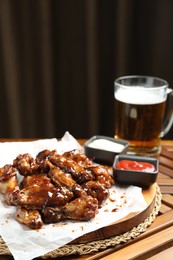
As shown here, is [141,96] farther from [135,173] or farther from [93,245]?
[93,245]

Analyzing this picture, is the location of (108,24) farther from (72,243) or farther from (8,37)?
(72,243)

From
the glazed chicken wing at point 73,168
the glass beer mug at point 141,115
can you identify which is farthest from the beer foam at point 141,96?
the glazed chicken wing at point 73,168

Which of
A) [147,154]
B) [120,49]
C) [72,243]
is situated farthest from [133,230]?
[120,49]

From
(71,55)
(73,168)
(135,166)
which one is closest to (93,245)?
(73,168)

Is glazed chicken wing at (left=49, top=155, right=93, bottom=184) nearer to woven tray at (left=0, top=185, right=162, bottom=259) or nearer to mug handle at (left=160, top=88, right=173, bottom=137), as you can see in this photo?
woven tray at (left=0, top=185, right=162, bottom=259)

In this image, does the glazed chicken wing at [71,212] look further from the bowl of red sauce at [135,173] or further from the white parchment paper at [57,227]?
the bowl of red sauce at [135,173]
